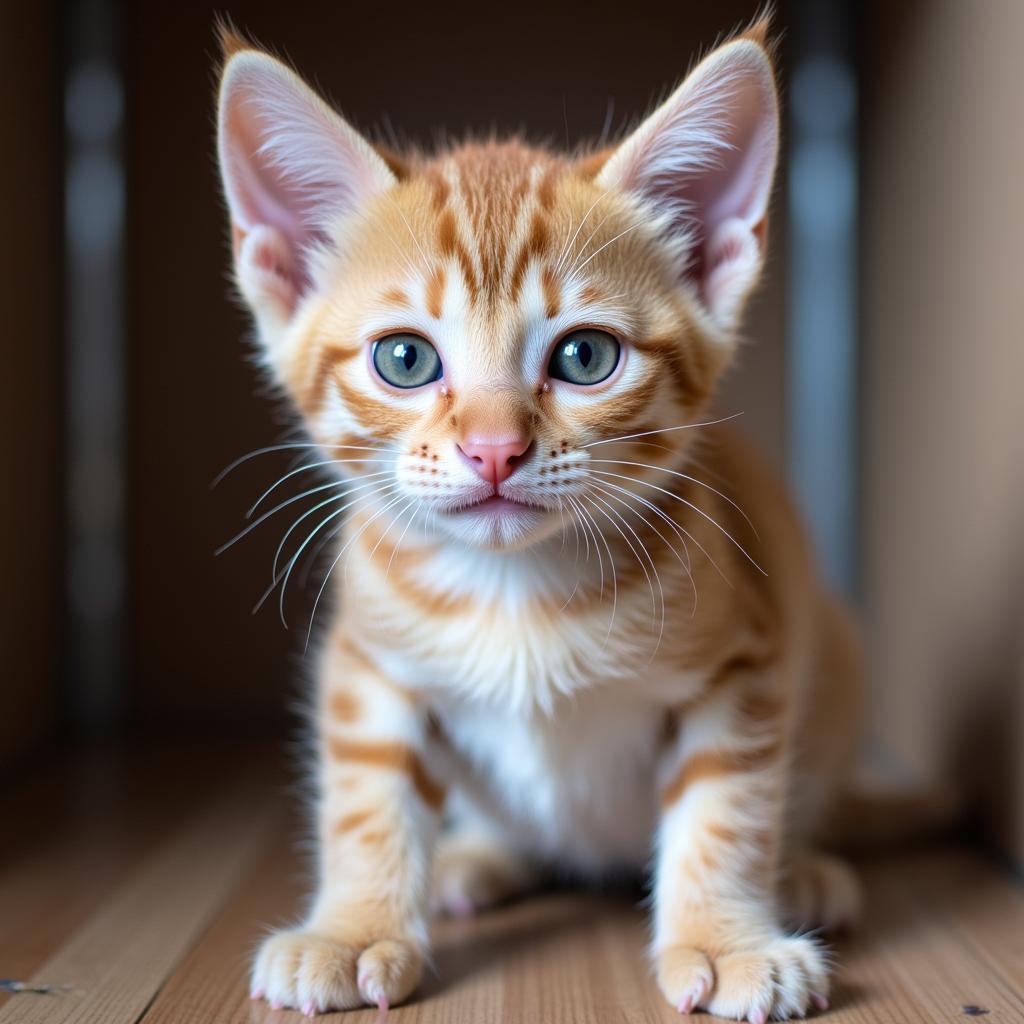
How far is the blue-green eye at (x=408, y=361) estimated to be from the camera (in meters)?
0.98

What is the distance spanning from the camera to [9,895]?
1.18 m

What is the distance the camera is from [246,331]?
5.93 feet

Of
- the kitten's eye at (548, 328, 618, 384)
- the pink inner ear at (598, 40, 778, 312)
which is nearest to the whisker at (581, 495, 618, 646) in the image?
the kitten's eye at (548, 328, 618, 384)

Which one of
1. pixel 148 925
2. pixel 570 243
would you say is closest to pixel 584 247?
pixel 570 243

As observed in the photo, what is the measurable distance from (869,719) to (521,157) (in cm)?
111

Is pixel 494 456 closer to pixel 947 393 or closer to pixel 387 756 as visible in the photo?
pixel 387 756

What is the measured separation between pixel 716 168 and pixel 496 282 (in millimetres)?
238

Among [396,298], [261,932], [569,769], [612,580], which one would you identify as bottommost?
[261,932]

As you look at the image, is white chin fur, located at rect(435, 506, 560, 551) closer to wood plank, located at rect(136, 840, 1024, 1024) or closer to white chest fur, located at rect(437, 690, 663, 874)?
white chest fur, located at rect(437, 690, 663, 874)

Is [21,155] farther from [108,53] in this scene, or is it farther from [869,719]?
[869,719]

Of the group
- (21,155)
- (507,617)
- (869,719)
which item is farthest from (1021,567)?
(21,155)

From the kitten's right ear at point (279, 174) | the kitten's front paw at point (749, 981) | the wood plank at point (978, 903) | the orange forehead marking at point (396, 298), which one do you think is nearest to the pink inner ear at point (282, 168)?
the kitten's right ear at point (279, 174)

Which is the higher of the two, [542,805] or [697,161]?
[697,161]

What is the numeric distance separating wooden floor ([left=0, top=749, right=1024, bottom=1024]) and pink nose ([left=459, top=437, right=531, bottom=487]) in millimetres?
410
